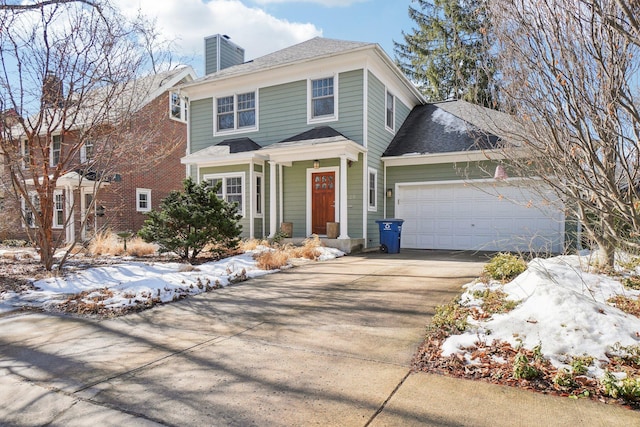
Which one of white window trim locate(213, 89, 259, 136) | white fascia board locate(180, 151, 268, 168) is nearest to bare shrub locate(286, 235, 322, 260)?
white fascia board locate(180, 151, 268, 168)

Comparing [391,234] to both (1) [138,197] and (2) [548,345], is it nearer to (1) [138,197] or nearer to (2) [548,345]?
(2) [548,345]

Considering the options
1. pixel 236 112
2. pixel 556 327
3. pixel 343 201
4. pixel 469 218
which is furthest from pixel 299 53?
pixel 556 327

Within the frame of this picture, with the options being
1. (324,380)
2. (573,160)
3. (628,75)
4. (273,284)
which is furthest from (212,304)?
(628,75)

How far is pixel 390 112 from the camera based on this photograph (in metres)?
13.4

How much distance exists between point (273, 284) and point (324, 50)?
27.5 feet

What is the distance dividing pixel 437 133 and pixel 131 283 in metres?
10.2

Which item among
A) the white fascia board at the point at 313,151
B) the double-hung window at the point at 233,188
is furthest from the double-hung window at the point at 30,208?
the white fascia board at the point at 313,151

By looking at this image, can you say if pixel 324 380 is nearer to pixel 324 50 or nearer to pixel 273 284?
pixel 273 284

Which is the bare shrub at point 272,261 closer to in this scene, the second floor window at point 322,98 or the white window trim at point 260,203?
the white window trim at point 260,203

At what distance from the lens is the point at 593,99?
3.38 meters

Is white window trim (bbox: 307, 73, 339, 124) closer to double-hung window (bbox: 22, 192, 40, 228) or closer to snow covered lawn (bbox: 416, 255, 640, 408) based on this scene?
double-hung window (bbox: 22, 192, 40, 228)

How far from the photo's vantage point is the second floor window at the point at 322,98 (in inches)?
472

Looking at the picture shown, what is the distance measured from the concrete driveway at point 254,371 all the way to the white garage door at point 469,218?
6.58 metres

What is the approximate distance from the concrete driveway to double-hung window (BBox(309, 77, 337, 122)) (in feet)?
25.5
